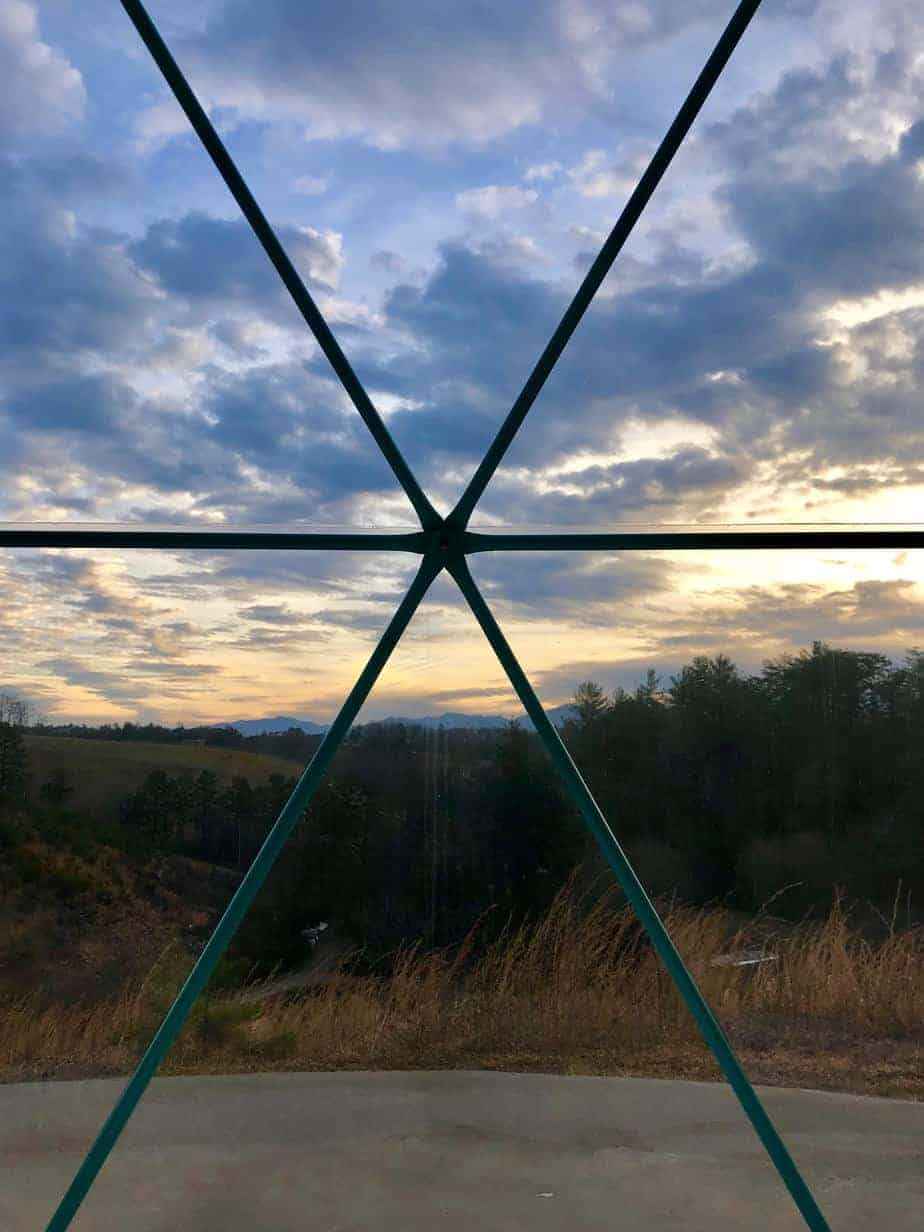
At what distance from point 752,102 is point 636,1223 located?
4.35 ft

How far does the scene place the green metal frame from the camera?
Result: 2.35ft

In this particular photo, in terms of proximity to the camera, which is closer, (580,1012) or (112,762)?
(112,762)

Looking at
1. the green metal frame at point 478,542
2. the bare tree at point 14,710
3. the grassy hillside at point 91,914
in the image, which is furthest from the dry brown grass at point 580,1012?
the green metal frame at point 478,542

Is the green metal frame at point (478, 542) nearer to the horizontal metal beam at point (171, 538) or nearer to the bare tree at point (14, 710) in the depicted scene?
the horizontal metal beam at point (171, 538)

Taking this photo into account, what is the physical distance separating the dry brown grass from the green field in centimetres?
37

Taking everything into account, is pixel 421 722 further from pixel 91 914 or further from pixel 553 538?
pixel 553 538

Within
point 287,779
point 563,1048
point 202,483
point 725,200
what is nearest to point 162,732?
point 287,779

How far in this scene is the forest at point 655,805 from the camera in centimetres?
181

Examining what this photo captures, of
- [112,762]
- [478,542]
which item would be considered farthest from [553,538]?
[112,762]

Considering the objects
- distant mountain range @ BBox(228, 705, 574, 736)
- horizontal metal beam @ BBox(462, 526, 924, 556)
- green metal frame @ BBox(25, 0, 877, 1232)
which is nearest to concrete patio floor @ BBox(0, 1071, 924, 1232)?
distant mountain range @ BBox(228, 705, 574, 736)

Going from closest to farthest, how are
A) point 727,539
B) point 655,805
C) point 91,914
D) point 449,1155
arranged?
point 727,539
point 449,1155
point 91,914
point 655,805

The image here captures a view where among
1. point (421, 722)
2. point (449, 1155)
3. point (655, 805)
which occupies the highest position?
point (421, 722)

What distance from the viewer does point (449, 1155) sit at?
5.30 ft

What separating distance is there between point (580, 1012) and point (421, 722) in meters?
0.62
